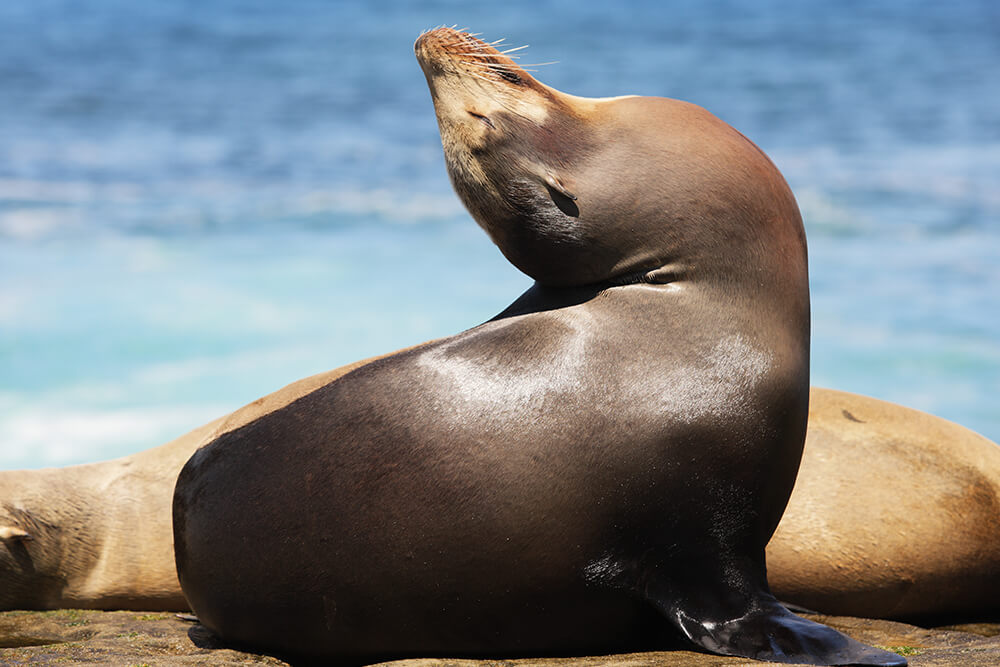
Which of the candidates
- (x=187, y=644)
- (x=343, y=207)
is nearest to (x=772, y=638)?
(x=187, y=644)

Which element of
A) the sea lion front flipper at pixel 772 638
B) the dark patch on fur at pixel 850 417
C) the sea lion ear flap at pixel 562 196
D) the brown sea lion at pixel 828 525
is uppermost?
the sea lion ear flap at pixel 562 196

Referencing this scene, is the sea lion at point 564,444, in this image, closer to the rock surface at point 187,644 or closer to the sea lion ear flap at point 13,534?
the rock surface at point 187,644

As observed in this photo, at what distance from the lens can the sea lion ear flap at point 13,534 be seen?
385cm

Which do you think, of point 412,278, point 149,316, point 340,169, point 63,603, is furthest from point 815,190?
point 63,603

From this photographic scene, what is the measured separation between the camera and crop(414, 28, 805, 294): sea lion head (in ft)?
9.46

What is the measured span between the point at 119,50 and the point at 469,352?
74.9 ft

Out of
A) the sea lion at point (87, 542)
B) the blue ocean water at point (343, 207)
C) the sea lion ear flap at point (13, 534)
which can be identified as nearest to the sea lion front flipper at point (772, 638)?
the sea lion at point (87, 542)

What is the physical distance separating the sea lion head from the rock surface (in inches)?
34.9

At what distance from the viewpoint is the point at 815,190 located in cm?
1326

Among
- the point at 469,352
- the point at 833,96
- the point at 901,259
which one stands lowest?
the point at 469,352

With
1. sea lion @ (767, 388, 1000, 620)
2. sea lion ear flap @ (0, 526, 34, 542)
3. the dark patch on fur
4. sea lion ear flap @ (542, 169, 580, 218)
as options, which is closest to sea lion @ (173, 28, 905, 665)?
sea lion ear flap @ (542, 169, 580, 218)

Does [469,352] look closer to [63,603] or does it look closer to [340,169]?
[63,603]

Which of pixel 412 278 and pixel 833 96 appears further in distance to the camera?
pixel 833 96

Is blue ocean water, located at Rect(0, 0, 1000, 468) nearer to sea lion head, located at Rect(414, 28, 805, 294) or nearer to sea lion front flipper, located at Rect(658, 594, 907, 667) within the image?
sea lion head, located at Rect(414, 28, 805, 294)
